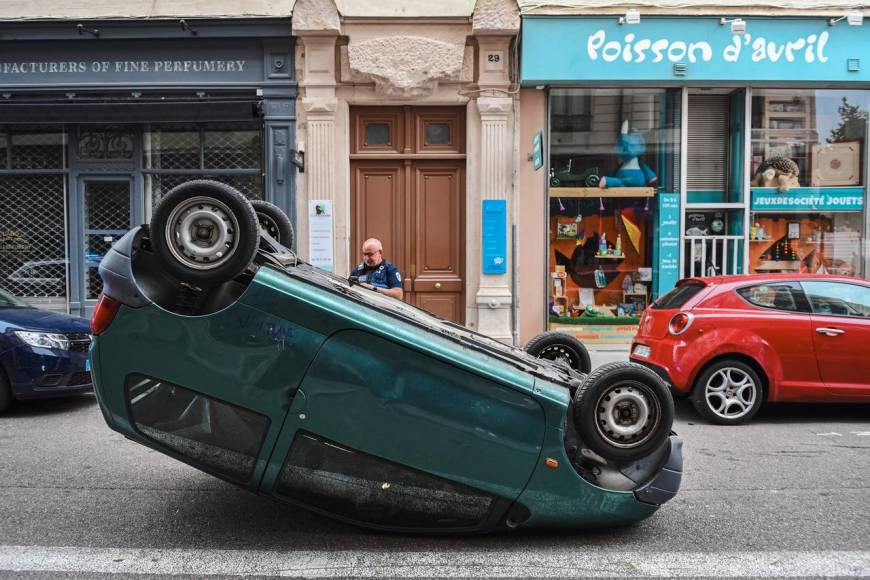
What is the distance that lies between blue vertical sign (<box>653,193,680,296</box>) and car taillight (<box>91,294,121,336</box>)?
10.1 metres

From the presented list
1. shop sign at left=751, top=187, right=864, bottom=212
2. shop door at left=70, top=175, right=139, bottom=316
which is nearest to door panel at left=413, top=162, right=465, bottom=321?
shop door at left=70, top=175, right=139, bottom=316

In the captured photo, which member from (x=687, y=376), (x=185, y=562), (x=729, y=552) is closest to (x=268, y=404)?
(x=185, y=562)

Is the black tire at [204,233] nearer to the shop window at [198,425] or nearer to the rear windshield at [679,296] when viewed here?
the shop window at [198,425]

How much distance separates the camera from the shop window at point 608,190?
12.6 metres

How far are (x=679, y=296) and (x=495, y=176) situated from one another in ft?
15.2

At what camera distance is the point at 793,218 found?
1275cm

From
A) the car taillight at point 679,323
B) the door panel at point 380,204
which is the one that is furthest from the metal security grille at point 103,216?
the car taillight at point 679,323

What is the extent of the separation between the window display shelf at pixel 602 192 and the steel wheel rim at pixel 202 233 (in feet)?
30.2

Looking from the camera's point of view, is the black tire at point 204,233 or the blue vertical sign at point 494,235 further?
the blue vertical sign at point 494,235

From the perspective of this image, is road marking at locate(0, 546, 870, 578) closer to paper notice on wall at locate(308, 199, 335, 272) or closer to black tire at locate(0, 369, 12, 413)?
black tire at locate(0, 369, 12, 413)

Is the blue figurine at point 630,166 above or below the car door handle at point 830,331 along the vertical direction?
above

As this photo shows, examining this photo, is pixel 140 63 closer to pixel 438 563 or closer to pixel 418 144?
pixel 418 144

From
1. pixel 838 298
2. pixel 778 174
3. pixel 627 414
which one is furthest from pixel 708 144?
pixel 627 414

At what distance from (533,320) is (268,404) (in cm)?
899
